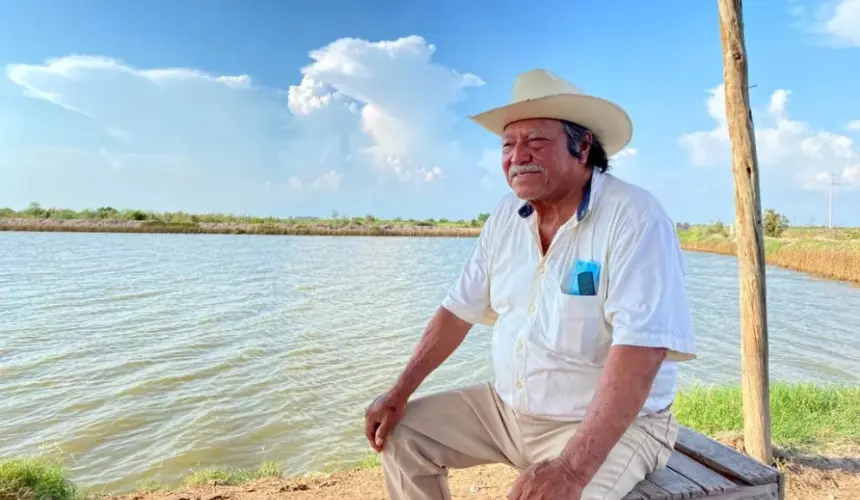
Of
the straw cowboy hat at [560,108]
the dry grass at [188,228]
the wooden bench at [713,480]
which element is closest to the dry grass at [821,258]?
the wooden bench at [713,480]

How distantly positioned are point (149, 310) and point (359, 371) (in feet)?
19.8

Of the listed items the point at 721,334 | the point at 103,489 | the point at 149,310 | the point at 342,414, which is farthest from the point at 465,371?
the point at 149,310

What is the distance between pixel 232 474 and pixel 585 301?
3445 millimetres

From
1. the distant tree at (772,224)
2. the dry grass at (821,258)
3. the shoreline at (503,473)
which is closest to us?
the shoreline at (503,473)

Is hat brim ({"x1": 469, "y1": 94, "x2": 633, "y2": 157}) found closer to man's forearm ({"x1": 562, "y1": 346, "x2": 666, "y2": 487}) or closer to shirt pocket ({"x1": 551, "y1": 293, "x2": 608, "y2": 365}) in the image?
shirt pocket ({"x1": 551, "y1": 293, "x2": 608, "y2": 365})

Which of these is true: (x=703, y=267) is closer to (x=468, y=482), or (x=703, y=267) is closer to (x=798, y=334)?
(x=798, y=334)

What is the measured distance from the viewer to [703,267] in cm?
2372

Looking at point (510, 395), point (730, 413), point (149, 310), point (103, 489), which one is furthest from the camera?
point (149, 310)

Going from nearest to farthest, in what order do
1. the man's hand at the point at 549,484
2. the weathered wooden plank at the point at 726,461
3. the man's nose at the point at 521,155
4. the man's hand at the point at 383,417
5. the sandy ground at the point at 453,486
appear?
the man's hand at the point at 549,484 < the weathered wooden plank at the point at 726,461 < the man's nose at the point at 521,155 < the man's hand at the point at 383,417 < the sandy ground at the point at 453,486

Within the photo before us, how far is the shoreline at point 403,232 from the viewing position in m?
19.8

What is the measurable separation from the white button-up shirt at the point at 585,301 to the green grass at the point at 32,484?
2.82 m

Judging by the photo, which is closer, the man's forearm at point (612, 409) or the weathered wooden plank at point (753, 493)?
the man's forearm at point (612, 409)

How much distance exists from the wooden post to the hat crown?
6.32ft

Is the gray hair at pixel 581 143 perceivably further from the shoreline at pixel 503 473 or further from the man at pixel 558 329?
the shoreline at pixel 503 473
